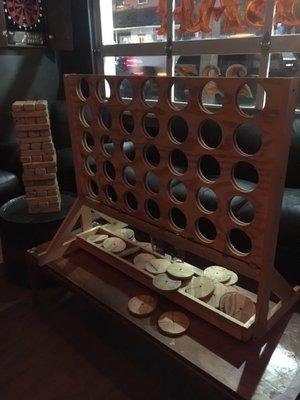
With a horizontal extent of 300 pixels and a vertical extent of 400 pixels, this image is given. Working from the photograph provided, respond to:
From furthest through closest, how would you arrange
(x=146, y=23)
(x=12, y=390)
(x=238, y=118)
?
(x=146, y=23)
(x=12, y=390)
(x=238, y=118)

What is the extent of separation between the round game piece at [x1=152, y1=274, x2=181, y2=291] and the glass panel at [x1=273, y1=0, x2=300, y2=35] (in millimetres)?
2004

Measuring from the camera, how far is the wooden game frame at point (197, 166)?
0.94m

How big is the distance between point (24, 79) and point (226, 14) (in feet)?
6.47

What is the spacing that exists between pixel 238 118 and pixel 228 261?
1.49 ft

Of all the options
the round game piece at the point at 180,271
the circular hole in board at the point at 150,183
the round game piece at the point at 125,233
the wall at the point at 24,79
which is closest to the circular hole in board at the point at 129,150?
the circular hole in board at the point at 150,183

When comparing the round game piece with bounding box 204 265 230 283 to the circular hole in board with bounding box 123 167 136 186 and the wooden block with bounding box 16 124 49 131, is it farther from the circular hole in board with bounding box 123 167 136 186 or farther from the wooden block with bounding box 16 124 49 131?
the wooden block with bounding box 16 124 49 131

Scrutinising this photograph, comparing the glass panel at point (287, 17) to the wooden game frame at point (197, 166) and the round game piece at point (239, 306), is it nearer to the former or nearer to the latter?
the wooden game frame at point (197, 166)

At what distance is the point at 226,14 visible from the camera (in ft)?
8.63

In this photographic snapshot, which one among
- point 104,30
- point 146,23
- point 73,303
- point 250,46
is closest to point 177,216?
point 73,303

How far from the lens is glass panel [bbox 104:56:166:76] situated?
3.21 m

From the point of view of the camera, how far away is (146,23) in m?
3.21

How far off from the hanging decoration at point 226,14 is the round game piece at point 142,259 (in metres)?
1.93

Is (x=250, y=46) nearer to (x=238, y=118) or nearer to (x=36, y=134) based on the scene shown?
(x=36, y=134)

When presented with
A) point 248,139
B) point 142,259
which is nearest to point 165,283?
point 142,259
